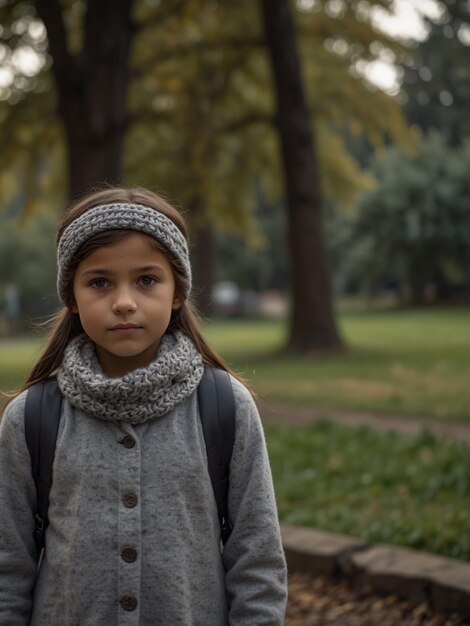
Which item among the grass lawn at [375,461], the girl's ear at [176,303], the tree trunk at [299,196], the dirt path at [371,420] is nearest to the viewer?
the girl's ear at [176,303]

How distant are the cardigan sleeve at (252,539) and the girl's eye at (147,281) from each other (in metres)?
0.32

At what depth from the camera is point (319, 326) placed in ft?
53.8

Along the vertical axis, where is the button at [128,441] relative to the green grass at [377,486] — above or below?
above

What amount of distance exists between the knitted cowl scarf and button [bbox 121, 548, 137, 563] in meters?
0.28

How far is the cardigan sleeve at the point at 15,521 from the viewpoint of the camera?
6.54 ft

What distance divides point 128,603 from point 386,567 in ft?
7.55

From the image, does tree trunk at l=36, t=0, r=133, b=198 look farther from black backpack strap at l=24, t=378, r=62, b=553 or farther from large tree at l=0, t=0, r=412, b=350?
black backpack strap at l=24, t=378, r=62, b=553

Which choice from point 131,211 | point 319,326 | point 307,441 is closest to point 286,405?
point 307,441

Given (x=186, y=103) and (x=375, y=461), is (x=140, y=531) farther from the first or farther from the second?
(x=186, y=103)

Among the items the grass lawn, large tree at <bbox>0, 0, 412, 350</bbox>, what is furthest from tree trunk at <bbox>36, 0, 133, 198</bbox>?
the grass lawn

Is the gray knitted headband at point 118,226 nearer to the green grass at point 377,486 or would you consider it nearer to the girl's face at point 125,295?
the girl's face at point 125,295

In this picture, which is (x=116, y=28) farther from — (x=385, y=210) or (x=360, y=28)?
(x=385, y=210)

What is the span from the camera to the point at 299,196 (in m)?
16.7

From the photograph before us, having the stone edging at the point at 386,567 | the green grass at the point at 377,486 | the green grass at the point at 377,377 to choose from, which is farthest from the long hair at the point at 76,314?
the green grass at the point at 377,377
